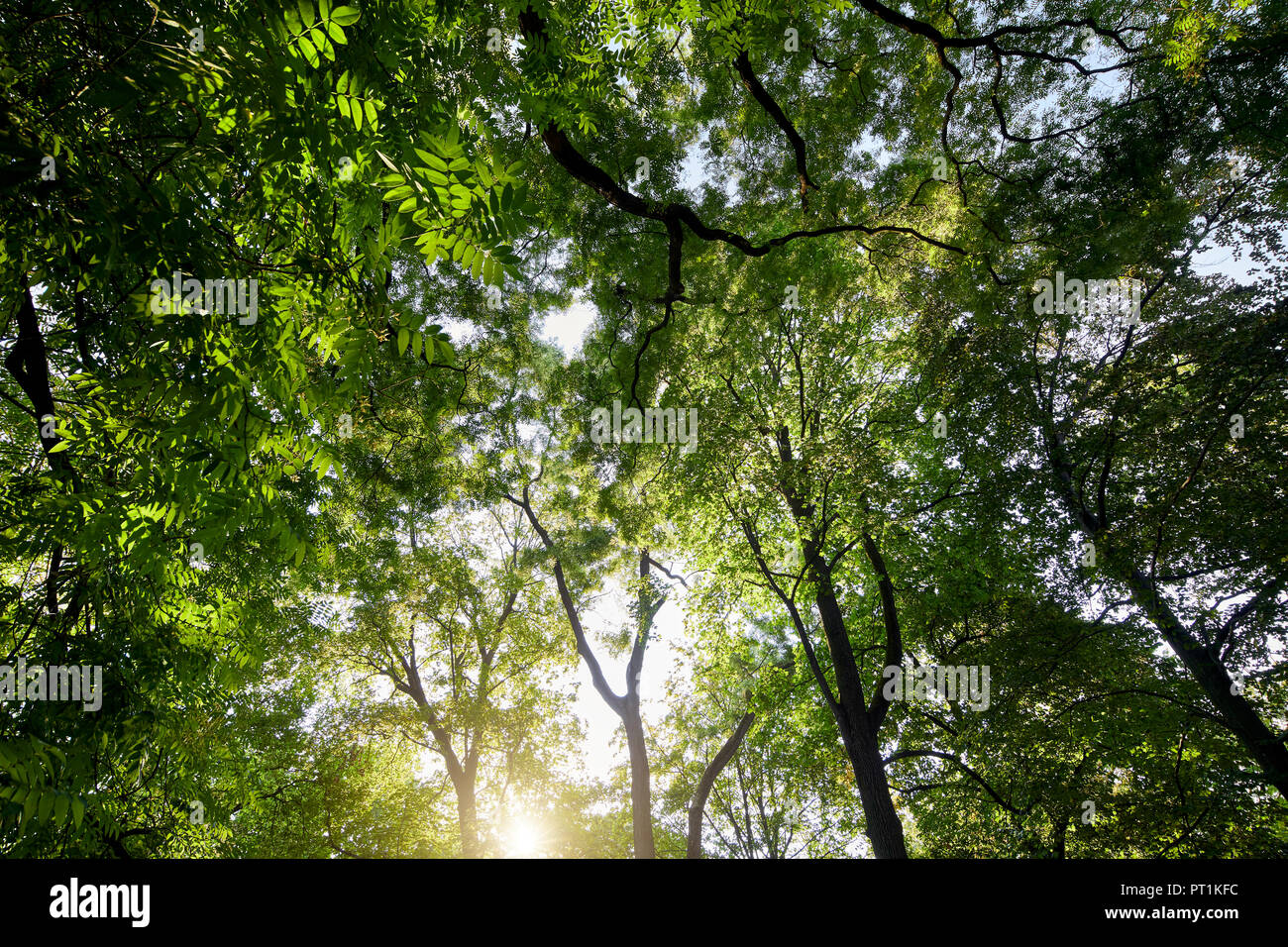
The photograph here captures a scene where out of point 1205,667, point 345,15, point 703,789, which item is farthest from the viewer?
point 703,789

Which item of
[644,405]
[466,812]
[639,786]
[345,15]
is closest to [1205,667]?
[644,405]

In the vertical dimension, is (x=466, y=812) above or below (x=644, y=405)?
below

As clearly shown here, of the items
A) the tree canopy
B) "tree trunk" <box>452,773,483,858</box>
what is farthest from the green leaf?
"tree trunk" <box>452,773,483,858</box>

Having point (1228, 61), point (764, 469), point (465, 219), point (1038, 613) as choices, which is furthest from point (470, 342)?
point (1228, 61)

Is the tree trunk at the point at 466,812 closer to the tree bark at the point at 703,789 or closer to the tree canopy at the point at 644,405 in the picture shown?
the tree canopy at the point at 644,405

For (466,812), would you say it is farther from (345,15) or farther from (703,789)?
(345,15)

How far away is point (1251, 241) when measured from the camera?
7.68 m

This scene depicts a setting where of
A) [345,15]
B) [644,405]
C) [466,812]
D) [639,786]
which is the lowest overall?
[466,812]

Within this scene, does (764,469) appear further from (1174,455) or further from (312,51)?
(312,51)

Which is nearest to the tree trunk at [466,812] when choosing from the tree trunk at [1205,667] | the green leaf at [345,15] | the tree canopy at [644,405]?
the tree canopy at [644,405]

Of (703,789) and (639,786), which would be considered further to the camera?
(703,789)

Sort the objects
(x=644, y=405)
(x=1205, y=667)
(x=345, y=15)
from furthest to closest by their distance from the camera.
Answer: (x=644, y=405), (x=1205, y=667), (x=345, y=15)

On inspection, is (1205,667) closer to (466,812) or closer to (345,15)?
(345,15)

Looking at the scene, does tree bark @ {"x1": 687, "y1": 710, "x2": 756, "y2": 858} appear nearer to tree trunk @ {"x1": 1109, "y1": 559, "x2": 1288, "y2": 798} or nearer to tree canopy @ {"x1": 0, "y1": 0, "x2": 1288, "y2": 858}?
tree canopy @ {"x1": 0, "y1": 0, "x2": 1288, "y2": 858}
